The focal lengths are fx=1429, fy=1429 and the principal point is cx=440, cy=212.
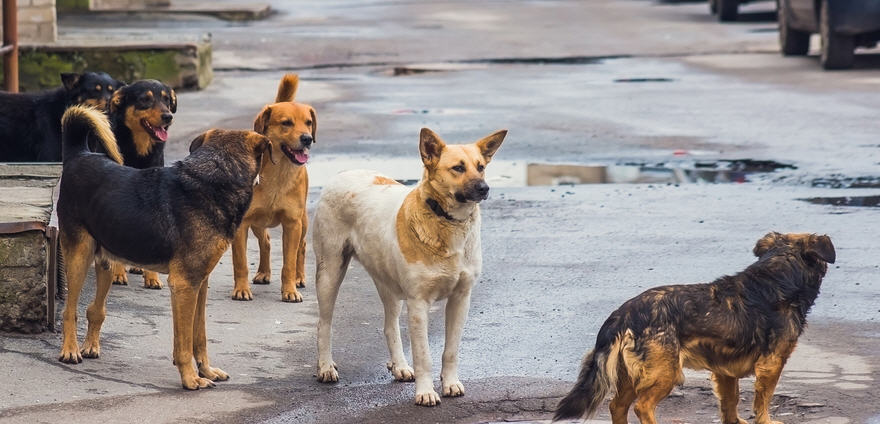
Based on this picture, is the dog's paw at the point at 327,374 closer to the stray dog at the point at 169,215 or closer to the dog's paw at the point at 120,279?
the stray dog at the point at 169,215

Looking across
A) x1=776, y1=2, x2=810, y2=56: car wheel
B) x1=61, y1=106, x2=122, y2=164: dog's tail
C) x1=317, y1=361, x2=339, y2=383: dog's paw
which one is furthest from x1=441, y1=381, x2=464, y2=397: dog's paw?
x1=776, y1=2, x2=810, y2=56: car wheel

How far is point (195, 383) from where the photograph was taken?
6691 millimetres

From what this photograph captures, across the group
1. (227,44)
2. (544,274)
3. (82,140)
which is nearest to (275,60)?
(227,44)

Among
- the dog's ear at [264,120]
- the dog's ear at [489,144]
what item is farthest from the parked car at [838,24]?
the dog's ear at [489,144]

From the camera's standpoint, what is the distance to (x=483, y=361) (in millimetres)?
7266

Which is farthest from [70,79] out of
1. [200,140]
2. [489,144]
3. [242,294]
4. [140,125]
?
[489,144]

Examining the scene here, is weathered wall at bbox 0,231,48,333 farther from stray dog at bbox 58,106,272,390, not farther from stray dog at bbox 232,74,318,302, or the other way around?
stray dog at bbox 232,74,318,302

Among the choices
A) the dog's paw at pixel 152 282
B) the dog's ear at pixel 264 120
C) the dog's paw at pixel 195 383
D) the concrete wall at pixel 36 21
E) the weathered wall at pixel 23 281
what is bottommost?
the dog's paw at pixel 152 282

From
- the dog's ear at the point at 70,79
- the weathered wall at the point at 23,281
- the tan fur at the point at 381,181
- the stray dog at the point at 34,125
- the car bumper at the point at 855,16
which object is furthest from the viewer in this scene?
the car bumper at the point at 855,16

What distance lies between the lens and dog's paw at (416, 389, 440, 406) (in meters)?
6.47

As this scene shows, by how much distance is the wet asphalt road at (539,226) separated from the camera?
6594 mm

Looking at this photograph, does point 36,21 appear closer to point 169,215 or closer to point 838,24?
point 838,24

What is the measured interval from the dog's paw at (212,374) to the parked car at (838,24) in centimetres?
1431

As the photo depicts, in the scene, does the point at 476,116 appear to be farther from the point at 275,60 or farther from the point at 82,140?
the point at 82,140
